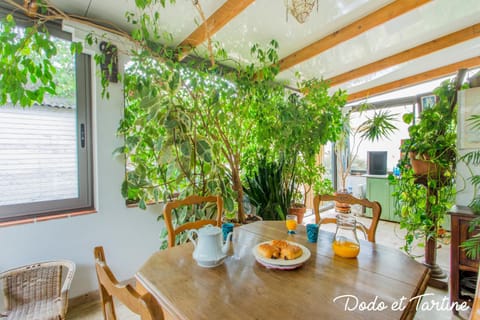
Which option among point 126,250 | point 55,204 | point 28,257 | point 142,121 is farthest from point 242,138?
point 28,257

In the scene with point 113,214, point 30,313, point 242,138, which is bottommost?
point 30,313

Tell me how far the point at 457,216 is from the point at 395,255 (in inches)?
43.7

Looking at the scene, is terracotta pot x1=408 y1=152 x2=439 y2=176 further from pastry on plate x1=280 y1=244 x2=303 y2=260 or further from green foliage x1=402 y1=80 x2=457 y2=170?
pastry on plate x1=280 y1=244 x2=303 y2=260

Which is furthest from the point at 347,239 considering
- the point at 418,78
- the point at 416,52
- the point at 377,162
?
the point at 377,162

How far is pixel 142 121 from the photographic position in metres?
2.01

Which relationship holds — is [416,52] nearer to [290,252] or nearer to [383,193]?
[383,193]

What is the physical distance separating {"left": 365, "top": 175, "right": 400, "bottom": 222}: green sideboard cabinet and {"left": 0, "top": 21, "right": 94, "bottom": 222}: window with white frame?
456 cm

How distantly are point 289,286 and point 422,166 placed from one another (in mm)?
2247

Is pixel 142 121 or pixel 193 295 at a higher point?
pixel 142 121

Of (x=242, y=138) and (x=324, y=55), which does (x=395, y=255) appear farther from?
(x=324, y=55)

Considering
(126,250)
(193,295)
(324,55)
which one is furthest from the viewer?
(324,55)

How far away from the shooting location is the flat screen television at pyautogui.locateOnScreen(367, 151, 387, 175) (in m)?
4.56

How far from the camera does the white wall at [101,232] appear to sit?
1.74 m

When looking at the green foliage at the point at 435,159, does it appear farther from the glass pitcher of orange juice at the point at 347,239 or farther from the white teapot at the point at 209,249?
the white teapot at the point at 209,249
